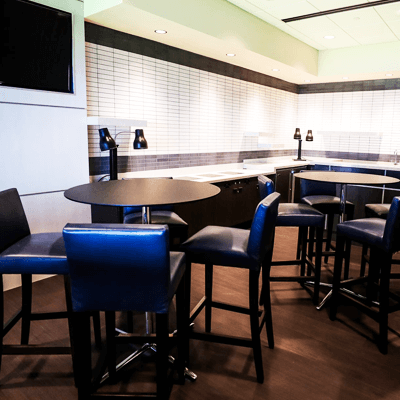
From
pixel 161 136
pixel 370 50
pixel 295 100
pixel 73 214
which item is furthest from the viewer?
pixel 295 100

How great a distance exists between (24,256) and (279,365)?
152 centimetres

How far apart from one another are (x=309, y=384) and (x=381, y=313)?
0.71 meters

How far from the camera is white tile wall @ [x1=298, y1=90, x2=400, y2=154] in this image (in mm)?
6012

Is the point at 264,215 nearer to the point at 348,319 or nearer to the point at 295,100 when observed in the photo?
the point at 348,319

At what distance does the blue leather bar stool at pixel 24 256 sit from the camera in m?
1.72

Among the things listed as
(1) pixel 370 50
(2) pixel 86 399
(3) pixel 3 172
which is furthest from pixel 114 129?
(1) pixel 370 50

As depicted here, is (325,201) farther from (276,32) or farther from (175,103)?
(276,32)

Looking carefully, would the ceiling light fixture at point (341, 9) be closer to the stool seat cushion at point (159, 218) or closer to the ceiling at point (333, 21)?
the ceiling at point (333, 21)

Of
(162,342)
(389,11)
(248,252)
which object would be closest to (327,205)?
(248,252)

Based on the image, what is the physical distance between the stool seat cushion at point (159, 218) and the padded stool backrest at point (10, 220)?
0.85 metres

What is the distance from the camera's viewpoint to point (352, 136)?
21.0 feet

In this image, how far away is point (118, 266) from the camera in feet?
4.42

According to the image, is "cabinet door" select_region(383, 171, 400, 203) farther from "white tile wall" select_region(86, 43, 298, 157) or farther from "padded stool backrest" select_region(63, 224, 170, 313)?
"padded stool backrest" select_region(63, 224, 170, 313)

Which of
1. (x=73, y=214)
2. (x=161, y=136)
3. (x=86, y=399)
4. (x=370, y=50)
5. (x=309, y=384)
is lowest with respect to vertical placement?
(x=309, y=384)
